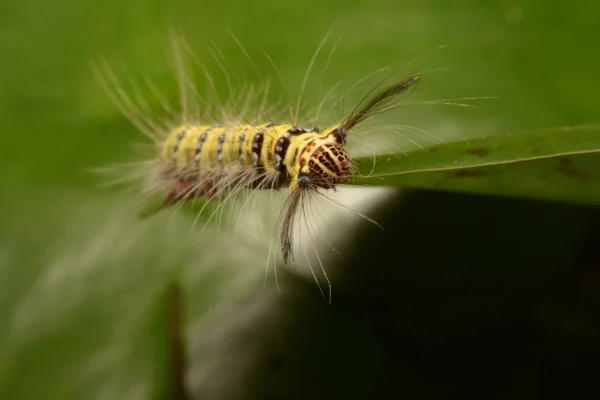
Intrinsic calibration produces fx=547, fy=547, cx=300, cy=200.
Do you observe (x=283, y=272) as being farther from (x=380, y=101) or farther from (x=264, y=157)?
(x=380, y=101)

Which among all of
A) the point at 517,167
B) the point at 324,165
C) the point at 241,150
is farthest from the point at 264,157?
the point at 517,167

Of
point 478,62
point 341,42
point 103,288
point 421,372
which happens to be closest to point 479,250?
point 421,372

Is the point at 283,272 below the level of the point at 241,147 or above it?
below

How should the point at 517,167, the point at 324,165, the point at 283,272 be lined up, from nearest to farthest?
the point at 517,167 < the point at 324,165 < the point at 283,272

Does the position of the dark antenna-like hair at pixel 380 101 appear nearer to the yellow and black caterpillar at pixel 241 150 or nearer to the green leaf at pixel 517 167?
the yellow and black caterpillar at pixel 241 150

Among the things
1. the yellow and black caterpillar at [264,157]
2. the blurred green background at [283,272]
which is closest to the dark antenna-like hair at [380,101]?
the yellow and black caterpillar at [264,157]

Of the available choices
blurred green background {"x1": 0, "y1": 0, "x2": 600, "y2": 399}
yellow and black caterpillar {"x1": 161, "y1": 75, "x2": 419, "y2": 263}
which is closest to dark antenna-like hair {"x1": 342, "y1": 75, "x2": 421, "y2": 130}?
yellow and black caterpillar {"x1": 161, "y1": 75, "x2": 419, "y2": 263}

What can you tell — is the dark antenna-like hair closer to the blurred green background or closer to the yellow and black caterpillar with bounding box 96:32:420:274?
the yellow and black caterpillar with bounding box 96:32:420:274
